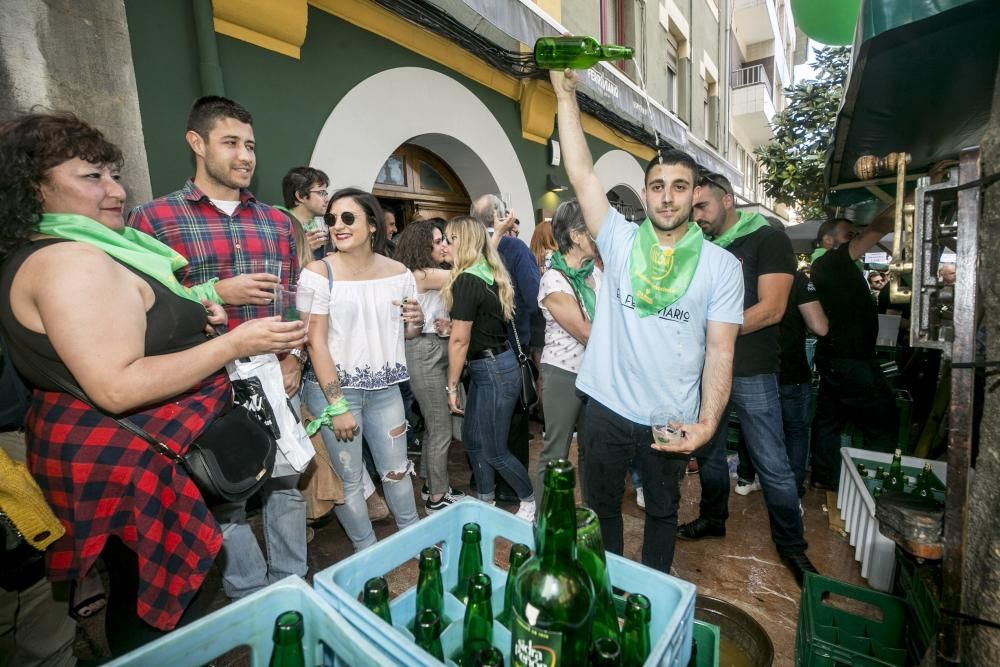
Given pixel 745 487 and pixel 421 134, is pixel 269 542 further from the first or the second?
pixel 421 134

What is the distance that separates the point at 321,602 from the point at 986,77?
12.0 ft

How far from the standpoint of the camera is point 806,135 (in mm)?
9469

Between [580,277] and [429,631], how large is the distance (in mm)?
1978

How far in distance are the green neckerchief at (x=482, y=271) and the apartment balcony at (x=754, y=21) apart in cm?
1700

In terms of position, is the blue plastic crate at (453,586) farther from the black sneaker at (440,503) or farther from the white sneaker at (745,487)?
the white sneaker at (745,487)

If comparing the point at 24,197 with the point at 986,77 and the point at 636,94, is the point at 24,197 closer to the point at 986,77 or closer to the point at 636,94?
the point at 986,77

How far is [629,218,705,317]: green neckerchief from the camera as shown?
1.86 metres

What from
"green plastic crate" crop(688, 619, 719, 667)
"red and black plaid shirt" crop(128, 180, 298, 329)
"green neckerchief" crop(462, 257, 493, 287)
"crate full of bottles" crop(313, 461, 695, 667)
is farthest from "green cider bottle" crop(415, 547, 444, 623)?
"green neckerchief" crop(462, 257, 493, 287)

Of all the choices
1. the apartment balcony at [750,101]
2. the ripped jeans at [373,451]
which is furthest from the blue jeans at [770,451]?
the apartment balcony at [750,101]

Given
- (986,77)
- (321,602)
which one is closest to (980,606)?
(321,602)

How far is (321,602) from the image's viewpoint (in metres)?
0.89

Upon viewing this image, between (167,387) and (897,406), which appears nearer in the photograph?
(167,387)

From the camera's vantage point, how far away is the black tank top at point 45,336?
118cm

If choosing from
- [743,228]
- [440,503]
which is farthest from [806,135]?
[440,503]
